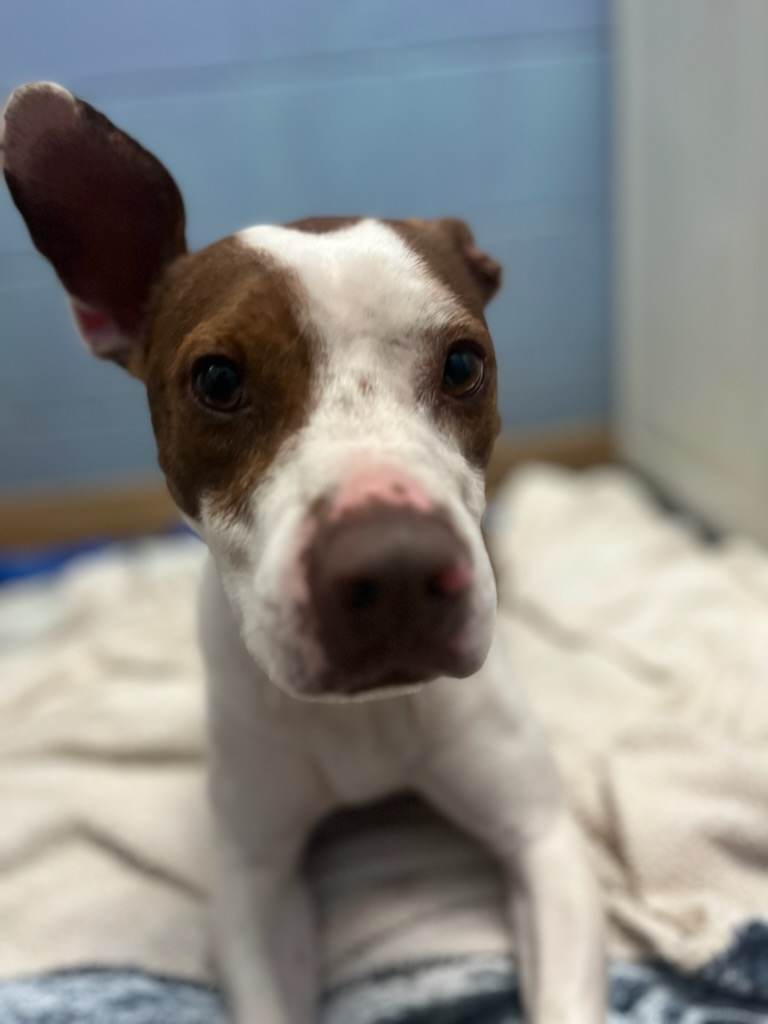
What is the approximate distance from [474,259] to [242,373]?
512 mm

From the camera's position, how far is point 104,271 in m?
1.47

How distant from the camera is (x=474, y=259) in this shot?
1.52 m

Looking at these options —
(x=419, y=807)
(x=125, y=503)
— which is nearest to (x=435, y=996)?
(x=419, y=807)

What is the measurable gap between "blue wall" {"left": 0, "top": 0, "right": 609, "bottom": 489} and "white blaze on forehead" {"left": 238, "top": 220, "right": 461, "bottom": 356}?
1.89m

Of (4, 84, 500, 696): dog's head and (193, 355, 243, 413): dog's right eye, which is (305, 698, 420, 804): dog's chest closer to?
(4, 84, 500, 696): dog's head

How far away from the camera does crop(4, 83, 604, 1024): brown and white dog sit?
101 cm

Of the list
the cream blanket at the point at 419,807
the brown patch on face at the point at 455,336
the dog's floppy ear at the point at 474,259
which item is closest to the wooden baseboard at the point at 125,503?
the cream blanket at the point at 419,807

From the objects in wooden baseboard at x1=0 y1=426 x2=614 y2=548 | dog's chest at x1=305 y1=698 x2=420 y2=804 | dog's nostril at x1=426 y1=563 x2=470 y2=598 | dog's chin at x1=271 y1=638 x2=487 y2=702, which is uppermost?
dog's nostril at x1=426 y1=563 x2=470 y2=598

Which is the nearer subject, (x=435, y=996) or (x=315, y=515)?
(x=315, y=515)

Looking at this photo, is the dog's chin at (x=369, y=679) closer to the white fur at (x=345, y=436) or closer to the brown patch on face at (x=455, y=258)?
the white fur at (x=345, y=436)

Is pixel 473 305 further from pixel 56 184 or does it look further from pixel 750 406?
pixel 750 406

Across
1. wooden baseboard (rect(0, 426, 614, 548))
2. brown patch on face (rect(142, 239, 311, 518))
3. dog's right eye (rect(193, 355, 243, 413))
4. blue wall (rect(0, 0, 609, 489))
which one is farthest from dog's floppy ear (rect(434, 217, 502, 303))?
wooden baseboard (rect(0, 426, 614, 548))

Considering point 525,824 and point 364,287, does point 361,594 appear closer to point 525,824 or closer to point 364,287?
point 364,287

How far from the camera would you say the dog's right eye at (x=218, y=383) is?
46.9 inches
